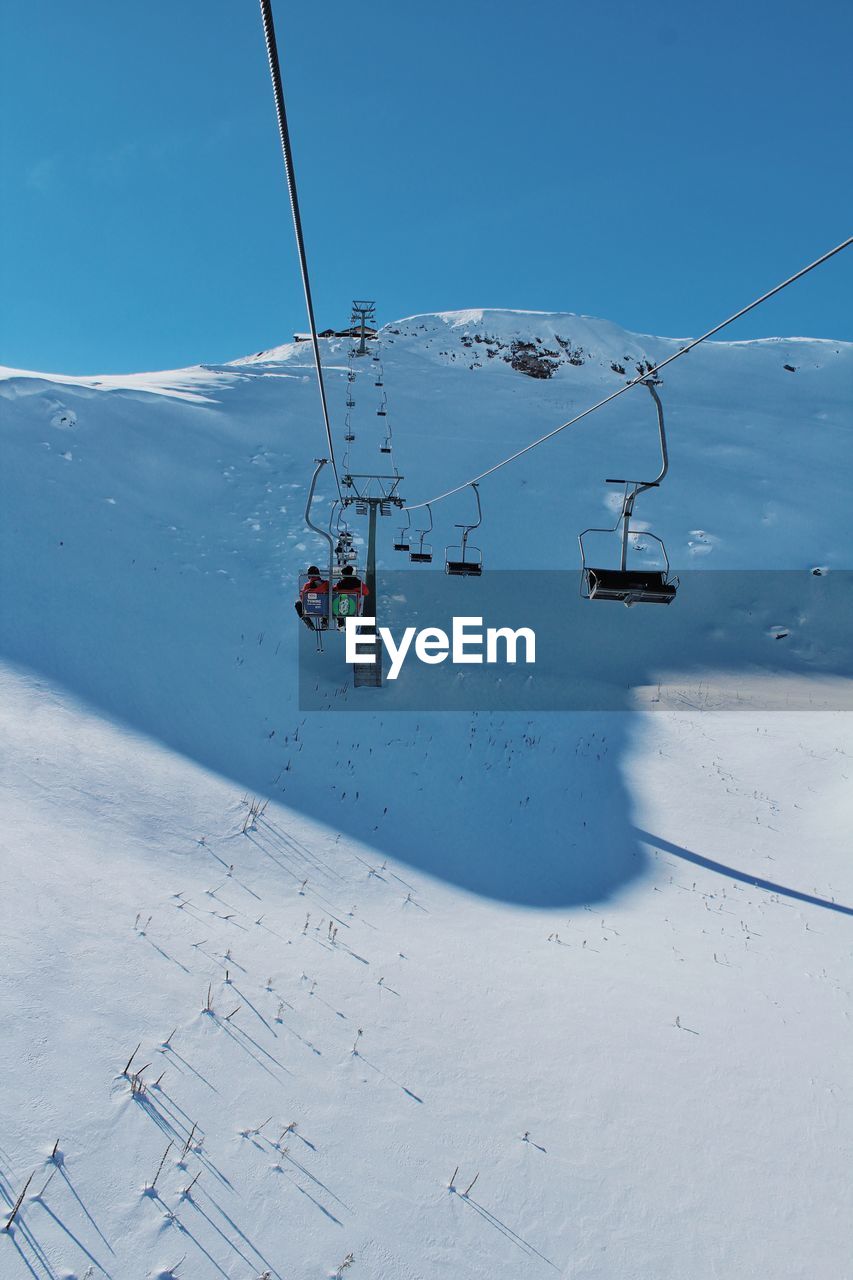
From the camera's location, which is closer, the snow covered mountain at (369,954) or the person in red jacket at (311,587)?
the snow covered mountain at (369,954)

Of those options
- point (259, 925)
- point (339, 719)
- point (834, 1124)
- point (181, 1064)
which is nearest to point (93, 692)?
point (339, 719)

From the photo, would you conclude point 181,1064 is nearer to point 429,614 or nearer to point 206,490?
point 429,614

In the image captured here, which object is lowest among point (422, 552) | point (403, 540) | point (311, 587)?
point (311, 587)

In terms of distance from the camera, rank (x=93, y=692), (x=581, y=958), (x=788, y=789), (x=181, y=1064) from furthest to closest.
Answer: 1. (x=788, y=789)
2. (x=93, y=692)
3. (x=581, y=958)
4. (x=181, y=1064)

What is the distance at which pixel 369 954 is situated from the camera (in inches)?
297

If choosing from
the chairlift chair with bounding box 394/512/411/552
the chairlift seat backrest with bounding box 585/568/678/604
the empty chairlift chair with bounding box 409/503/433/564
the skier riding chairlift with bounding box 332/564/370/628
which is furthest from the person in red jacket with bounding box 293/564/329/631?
the chairlift seat backrest with bounding box 585/568/678/604

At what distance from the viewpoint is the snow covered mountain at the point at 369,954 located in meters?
4.49

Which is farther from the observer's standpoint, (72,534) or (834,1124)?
(72,534)

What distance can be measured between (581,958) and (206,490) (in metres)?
22.9

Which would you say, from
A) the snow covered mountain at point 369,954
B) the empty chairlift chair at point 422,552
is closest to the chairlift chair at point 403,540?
the empty chairlift chair at point 422,552

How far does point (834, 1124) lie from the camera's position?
18.9 ft

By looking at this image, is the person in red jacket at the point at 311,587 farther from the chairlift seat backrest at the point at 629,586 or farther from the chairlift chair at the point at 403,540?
the chairlift seat backrest at the point at 629,586

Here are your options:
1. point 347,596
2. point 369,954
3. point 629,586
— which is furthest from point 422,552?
point 369,954

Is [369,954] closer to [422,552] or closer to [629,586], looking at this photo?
[629,586]
